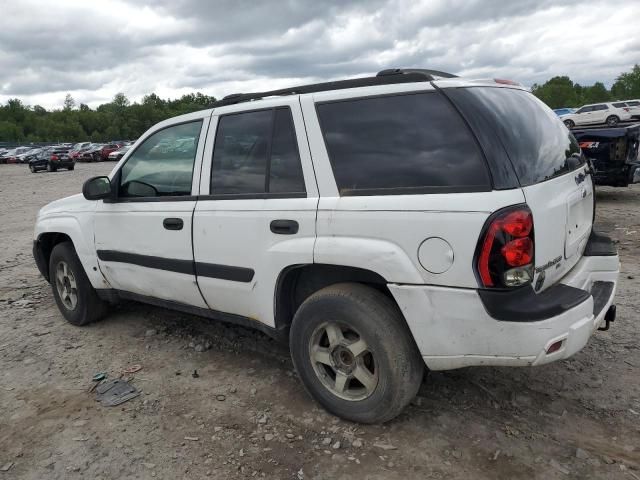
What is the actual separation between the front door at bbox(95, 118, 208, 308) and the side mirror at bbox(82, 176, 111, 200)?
87mm

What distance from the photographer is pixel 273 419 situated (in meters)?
2.97

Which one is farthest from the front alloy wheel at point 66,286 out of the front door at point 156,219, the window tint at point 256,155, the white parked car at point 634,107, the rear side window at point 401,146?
the white parked car at point 634,107

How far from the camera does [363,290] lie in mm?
2689

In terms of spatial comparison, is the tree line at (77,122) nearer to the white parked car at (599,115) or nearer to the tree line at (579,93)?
the tree line at (579,93)

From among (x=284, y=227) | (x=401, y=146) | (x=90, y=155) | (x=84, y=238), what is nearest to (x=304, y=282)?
(x=284, y=227)

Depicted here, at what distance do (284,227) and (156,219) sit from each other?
3.84 ft

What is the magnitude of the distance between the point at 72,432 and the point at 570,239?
2.95m

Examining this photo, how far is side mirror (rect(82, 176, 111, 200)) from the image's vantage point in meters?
3.80

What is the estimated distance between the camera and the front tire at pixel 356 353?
259cm

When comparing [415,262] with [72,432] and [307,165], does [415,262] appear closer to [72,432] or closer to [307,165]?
[307,165]

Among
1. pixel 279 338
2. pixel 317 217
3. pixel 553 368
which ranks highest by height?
pixel 317 217

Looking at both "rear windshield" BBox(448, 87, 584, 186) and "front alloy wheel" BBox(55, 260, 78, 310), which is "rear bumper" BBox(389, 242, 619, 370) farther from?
"front alloy wheel" BBox(55, 260, 78, 310)

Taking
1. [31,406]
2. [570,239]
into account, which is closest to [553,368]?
[570,239]

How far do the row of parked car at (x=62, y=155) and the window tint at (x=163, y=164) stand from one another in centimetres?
2683
